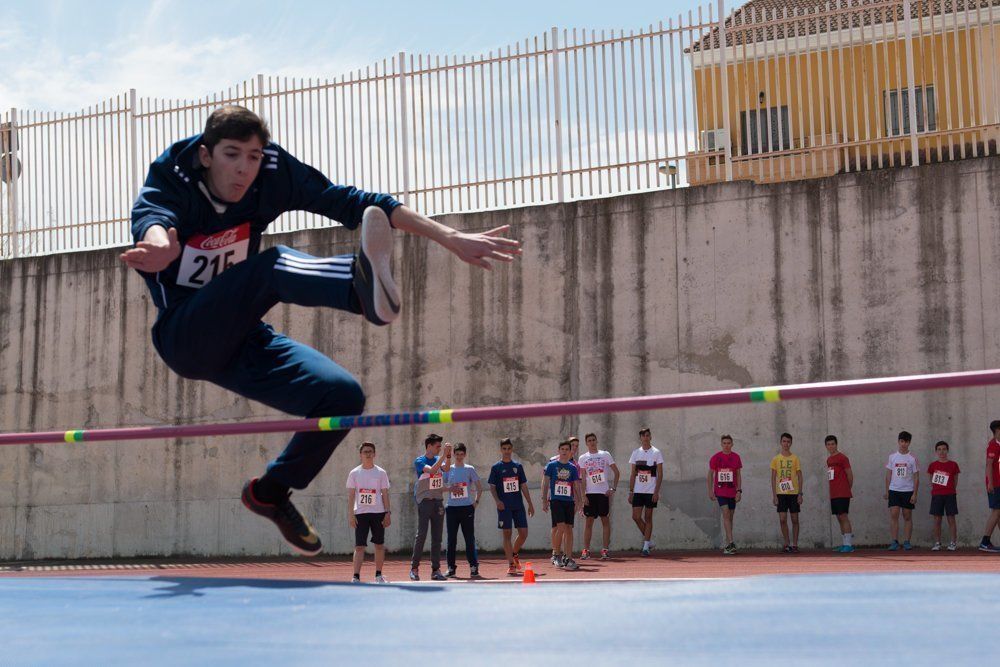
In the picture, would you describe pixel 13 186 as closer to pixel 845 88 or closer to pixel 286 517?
pixel 845 88

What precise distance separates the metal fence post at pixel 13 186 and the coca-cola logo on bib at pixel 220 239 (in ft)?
49.6

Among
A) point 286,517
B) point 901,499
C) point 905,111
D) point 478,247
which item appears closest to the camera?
point 478,247

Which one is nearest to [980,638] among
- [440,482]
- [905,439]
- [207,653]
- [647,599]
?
[647,599]

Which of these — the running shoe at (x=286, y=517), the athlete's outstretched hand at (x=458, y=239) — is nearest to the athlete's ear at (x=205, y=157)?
the athlete's outstretched hand at (x=458, y=239)

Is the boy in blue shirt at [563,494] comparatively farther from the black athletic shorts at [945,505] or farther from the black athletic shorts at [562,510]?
the black athletic shorts at [945,505]

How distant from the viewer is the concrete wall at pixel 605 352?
15164 millimetres

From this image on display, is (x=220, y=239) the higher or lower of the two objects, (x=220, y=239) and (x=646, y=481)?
the higher

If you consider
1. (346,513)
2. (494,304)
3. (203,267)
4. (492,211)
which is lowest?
(346,513)

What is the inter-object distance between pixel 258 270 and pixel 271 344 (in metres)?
0.50

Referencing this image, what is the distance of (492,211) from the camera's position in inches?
663

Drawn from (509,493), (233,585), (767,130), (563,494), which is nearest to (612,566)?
(563,494)

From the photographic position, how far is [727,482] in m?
15.3

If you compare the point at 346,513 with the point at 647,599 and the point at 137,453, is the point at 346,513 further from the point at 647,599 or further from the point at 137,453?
the point at 647,599

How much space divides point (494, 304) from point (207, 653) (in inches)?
541
